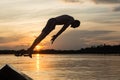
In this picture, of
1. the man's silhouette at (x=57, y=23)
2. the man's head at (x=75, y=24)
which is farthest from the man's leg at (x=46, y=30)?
the man's head at (x=75, y=24)

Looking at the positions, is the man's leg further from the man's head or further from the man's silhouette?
the man's head

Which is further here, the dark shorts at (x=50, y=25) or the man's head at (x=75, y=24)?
the man's head at (x=75, y=24)

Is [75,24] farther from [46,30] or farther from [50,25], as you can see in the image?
[46,30]

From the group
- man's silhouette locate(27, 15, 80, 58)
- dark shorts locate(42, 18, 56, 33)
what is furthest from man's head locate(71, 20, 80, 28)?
dark shorts locate(42, 18, 56, 33)

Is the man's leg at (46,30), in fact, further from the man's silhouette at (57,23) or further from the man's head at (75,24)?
the man's head at (75,24)

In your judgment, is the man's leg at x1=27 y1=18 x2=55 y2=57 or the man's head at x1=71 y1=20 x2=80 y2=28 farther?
the man's head at x1=71 y1=20 x2=80 y2=28

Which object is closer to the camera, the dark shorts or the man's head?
the dark shorts

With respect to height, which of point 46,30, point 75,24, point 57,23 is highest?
point 57,23

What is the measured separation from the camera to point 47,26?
13812 millimetres

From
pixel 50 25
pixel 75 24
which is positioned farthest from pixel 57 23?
pixel 75 24

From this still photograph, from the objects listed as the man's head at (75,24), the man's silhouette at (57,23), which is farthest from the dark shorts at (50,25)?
the man's head at (75,24)

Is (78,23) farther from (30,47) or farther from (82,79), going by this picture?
Result: (82,79)

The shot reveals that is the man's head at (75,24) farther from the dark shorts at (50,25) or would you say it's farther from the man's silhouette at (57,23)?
the dark shorts at (50,25)

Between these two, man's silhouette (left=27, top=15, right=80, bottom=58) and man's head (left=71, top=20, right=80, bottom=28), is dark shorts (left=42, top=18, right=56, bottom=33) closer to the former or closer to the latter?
man's silhouette (left=27, top=15, right=80, bottom=58)
